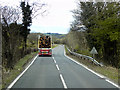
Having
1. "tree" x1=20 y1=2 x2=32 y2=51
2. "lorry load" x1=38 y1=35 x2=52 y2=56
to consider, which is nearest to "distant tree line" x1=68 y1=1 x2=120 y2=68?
"lorry load" x1=38 y1=35 x2=52 y2=56

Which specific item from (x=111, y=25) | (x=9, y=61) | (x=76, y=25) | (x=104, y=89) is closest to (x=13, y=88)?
(x=104, y=89)

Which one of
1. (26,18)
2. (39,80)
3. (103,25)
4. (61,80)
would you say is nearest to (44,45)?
(26,18)

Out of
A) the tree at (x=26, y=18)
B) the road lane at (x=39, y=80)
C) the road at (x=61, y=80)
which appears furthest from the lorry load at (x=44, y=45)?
the road lane at (x=39, y=80)

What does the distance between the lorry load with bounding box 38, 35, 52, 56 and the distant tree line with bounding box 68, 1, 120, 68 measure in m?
5.18

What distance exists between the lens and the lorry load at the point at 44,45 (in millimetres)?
34000

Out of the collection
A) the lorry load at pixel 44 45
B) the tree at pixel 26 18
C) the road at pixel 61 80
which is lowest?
the road at pixel 61 80

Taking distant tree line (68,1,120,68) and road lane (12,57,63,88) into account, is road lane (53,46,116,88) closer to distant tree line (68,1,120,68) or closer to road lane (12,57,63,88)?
road lane (12,57,63,88)

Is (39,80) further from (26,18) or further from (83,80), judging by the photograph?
(26,18)

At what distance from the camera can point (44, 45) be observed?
34000 mm

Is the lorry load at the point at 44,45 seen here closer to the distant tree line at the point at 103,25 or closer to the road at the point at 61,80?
the distant tree line at the point at 103,25

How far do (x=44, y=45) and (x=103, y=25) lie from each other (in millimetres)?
14933

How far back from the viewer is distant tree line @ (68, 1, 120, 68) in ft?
68.5

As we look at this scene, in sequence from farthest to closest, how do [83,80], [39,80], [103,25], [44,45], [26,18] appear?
[26,18], [44,45], [103,25], [39,80], [83,80]

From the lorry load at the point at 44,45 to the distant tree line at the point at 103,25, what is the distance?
17.0ft
